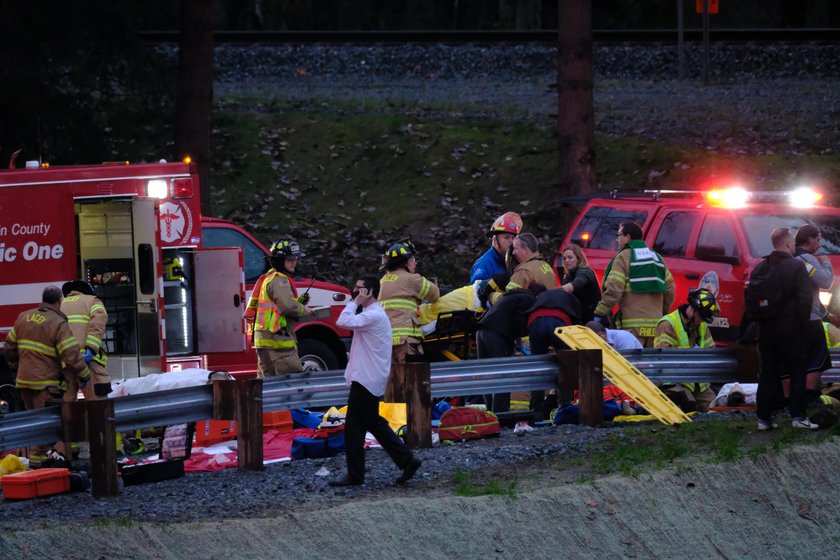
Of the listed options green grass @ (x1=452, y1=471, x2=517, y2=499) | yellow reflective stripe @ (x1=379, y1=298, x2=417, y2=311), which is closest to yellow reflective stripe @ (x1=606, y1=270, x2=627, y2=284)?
yellow reflective stripe @ (x1=379, y1=298, x2=417, y2=311)

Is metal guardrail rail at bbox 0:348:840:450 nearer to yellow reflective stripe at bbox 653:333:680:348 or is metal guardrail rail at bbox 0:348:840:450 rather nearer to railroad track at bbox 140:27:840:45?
yellow reflective stripe at bbox 653:333:680:348

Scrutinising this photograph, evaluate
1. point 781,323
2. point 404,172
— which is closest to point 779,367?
point 781,323

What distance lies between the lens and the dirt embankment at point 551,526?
8.85m

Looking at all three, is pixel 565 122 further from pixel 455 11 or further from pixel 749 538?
pixel 455 11

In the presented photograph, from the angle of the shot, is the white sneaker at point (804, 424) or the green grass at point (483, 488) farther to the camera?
the white sneaker at point (804, 424)

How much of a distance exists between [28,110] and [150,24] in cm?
334

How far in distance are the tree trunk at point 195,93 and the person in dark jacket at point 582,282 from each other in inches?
342

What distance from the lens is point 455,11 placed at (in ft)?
132

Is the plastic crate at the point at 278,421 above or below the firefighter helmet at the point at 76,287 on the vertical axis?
below

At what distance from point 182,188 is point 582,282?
13.4ft

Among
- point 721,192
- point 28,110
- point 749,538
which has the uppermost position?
point 28,110

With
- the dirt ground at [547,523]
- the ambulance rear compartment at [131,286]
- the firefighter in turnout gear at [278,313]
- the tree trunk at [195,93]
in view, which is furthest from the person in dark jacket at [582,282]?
the tree trunk at [195,93]

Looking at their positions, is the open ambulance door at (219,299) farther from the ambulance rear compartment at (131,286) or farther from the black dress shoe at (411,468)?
the black dress shoe at (411,468)

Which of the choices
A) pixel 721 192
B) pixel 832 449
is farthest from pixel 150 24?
pixel 832 449
